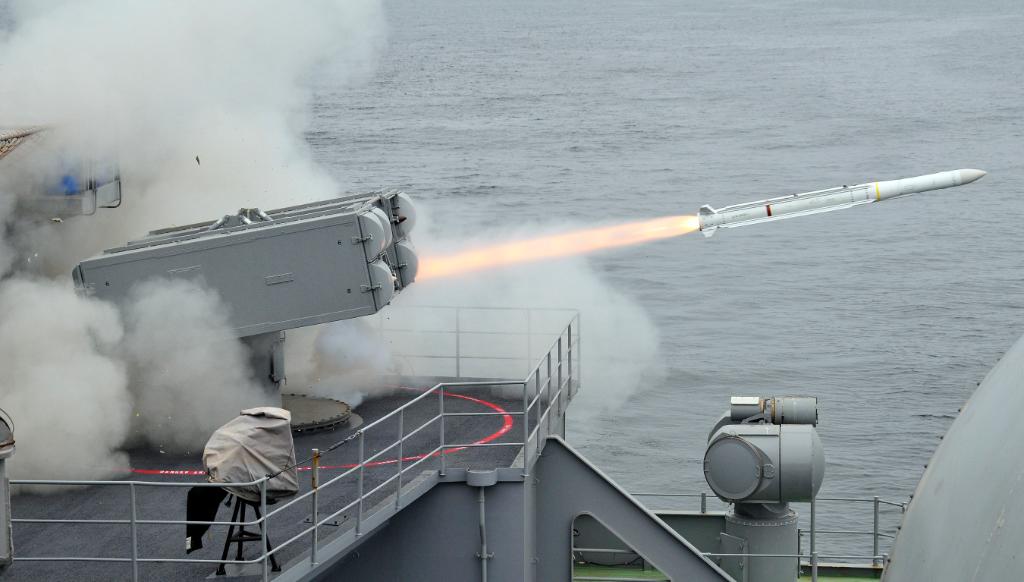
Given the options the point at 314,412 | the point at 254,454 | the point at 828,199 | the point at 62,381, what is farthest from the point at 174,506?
the point at 828,199

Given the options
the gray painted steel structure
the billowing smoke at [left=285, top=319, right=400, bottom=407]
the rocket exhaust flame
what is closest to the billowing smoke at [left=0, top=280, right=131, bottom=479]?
the billowing smoke at [left=285, top=319, right=400, bottom=407]

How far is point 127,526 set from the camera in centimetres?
1128

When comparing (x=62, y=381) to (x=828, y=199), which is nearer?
(x=62, y=381)

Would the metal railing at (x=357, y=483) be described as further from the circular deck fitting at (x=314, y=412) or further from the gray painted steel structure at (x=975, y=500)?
the gray painted steel structure at (x=975, y=500)

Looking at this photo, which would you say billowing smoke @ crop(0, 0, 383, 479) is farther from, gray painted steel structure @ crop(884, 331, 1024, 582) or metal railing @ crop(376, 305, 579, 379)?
gray painted steel structure @ crop(884, 331, 1024, 582)

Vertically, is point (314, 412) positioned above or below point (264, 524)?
below

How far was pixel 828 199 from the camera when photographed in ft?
88.8

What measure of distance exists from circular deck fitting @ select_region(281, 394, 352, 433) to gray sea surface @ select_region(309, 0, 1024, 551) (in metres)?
12.3

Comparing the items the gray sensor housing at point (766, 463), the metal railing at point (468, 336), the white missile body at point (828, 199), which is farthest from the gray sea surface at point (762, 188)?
the gray sensor housing at point (766, 463)

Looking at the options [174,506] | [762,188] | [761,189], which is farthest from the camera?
[762,188]

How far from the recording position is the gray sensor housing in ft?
46.5

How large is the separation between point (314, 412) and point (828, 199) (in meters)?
14.8

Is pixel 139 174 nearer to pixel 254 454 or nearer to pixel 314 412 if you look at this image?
pixel 314 412

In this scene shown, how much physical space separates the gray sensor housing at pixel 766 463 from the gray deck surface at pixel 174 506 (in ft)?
6.51
